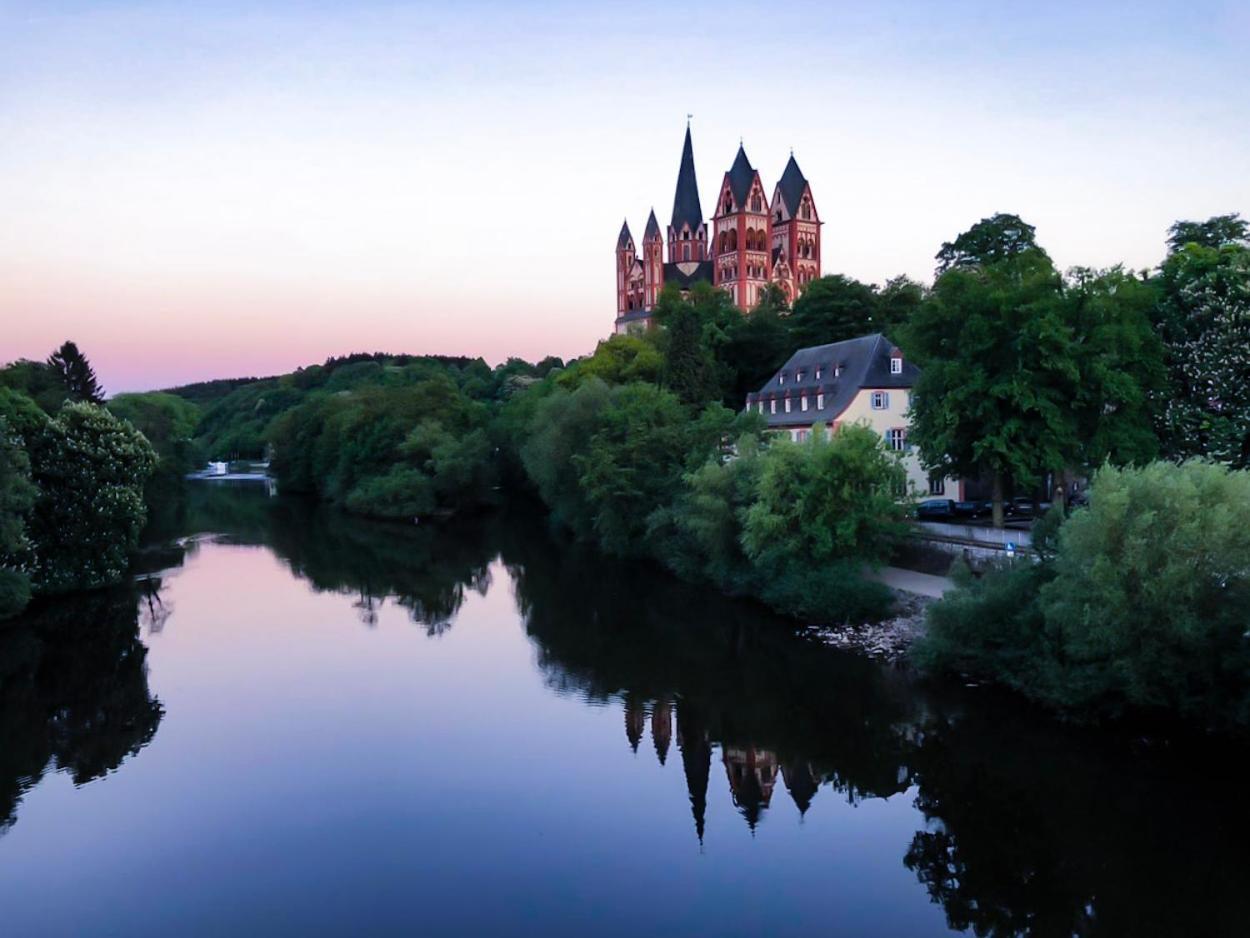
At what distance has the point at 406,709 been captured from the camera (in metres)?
20.7

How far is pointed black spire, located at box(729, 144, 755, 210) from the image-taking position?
285 ft

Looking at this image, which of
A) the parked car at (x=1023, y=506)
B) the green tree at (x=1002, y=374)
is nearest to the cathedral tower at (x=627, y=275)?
the parked car at (x=1023, y=506)

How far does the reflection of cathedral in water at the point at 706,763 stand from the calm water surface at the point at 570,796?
0.21 ft

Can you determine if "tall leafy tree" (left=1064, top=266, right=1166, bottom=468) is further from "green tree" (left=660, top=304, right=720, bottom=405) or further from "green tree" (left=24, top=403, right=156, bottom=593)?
"green tree" (left=24, top=403, right=156, bottom=593)

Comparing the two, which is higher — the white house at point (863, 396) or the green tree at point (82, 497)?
the white house at point (863, 396)

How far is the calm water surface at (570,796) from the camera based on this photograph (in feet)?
41.2

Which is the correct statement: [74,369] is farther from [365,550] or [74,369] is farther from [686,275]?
[686,275]

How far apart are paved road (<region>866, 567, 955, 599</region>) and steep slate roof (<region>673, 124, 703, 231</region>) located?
234ft

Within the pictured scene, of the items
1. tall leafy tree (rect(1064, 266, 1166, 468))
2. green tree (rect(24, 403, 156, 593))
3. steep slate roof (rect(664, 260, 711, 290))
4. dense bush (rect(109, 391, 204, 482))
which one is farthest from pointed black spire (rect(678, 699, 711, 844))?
steep slate roof (rect(664, 260, 711, 290))

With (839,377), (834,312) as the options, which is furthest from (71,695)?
(834,312)

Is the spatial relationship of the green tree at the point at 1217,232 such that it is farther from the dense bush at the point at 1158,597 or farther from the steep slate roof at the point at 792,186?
the steep slate roof at the point at 792,186

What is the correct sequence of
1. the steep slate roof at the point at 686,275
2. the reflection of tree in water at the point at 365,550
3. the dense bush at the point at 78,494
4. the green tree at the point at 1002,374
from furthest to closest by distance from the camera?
the steep slate roof at the point at 686,275 → the reflection of tree in water at the point at 365,550 → the dense bush at the point at 78,494 → the green tree at the point at 1002,374

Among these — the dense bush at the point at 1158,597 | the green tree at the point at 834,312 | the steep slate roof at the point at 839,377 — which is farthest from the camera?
the green tree at the point at 834,312

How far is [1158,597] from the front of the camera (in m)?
15.5
